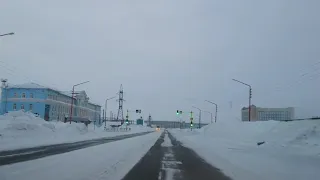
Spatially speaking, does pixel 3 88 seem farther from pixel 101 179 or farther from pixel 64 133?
pixel 101 179

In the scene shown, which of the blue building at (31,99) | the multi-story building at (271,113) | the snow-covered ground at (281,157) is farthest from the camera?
the blue building at (31,99)

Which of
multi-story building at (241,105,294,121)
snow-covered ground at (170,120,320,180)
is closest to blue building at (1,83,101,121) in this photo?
multi-story building at (241,105,294,121)

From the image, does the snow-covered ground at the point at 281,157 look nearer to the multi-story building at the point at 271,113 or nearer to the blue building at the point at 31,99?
the multi-story building at the point at 271,113

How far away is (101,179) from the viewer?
14.7 meters

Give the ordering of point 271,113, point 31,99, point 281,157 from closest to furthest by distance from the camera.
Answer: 1. point 281,157
2. point 31,99
3. point 271,113

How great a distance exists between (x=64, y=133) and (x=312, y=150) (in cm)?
4913

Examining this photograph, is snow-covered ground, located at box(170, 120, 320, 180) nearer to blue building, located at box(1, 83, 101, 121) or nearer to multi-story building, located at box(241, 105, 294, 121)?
multi-story building, located at box(241, 105, 294, 121)

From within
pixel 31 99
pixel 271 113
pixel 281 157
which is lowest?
pixel 281 157

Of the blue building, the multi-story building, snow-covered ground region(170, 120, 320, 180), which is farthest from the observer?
the blue building

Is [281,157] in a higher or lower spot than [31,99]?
lower

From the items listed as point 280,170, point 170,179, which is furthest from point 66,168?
point 280,170

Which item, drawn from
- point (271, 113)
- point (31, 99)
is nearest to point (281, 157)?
point (271, 113)

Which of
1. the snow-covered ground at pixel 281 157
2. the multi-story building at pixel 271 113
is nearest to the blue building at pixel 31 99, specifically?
the multi-story building at pixel 271 113

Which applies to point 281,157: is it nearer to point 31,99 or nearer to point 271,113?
point 271,113
